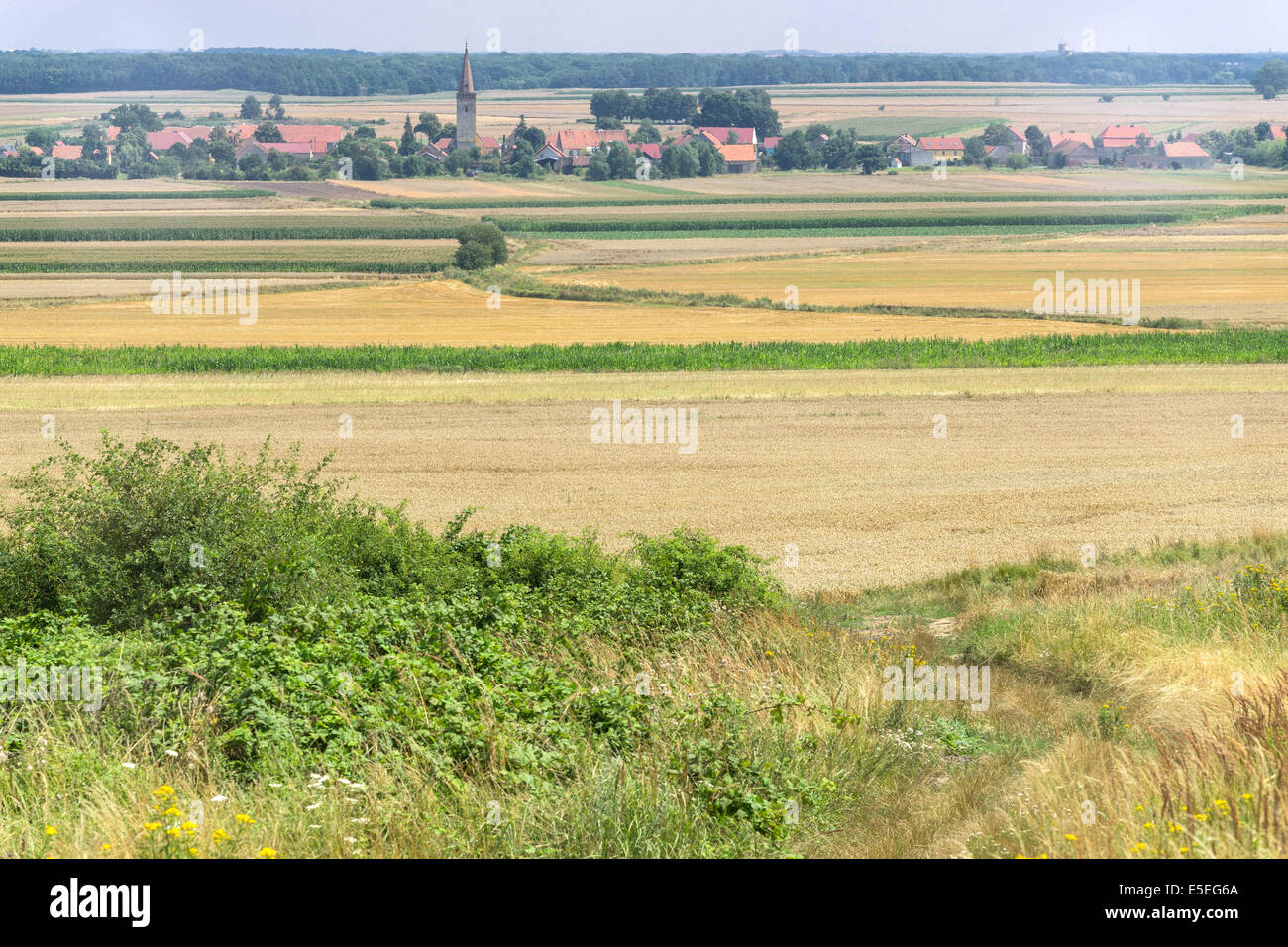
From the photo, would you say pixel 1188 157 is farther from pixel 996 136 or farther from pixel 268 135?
pixel 268 135

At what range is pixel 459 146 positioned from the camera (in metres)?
175

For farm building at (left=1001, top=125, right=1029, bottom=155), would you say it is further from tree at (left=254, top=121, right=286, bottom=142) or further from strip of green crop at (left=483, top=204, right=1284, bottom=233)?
tree at (left=254, top=121, right=286, bottom=142)

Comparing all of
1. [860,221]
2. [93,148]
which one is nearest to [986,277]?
[860,221]

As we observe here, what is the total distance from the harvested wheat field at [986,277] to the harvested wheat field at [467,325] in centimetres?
853

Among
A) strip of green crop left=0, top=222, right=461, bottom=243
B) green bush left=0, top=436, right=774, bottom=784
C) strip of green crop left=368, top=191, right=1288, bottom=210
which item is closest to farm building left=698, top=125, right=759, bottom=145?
strip of green crop left=368, top=191, right=1288, bottom=210

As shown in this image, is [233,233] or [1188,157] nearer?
[233,233]

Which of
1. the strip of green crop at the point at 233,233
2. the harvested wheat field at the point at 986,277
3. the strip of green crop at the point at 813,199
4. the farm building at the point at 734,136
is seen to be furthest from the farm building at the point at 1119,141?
the strip of green crop at the point at 233,233

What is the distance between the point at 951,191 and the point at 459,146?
240 feet

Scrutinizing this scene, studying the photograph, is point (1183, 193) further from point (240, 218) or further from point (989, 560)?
point (989, 560)

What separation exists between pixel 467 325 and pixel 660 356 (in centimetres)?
1398

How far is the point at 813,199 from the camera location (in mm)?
129250

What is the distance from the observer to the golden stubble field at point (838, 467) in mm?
20703

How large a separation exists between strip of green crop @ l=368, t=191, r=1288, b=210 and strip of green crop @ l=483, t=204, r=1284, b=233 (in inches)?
470

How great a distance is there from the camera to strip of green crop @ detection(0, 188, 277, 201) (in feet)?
410
